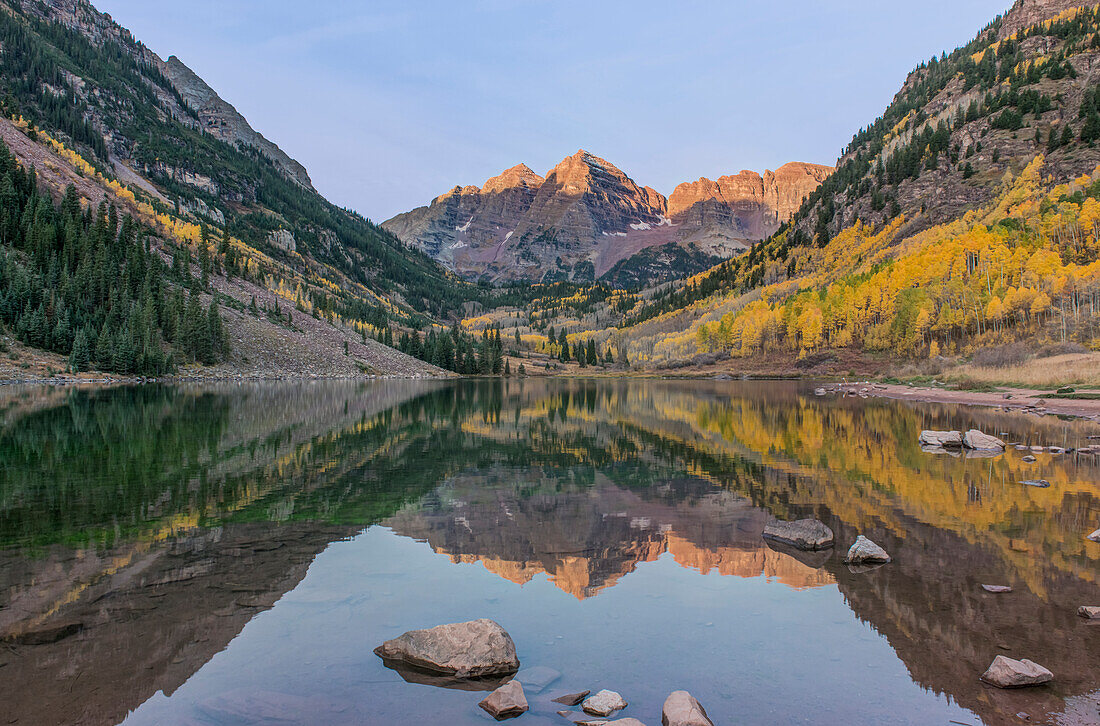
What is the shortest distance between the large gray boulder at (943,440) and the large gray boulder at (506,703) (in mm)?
26380

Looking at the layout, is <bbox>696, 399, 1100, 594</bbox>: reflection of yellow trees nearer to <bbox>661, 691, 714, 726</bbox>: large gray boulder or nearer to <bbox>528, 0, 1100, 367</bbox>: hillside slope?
<bbox>661, 691, 714, 726</bbox>: large gray boulder

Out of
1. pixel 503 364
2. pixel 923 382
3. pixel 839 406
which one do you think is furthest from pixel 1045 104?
pixel 503 364

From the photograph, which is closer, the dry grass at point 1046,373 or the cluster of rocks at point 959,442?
the cluster of rocks at point 959,442

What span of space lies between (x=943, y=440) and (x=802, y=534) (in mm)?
18023

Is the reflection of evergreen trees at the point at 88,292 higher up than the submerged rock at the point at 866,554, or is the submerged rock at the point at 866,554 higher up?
the reflection of evergreen trees at the point at 88,292

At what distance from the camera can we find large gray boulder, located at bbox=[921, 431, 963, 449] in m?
25.3

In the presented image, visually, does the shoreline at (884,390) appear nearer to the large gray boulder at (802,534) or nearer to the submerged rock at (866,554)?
the large gray boulder at (802,534)

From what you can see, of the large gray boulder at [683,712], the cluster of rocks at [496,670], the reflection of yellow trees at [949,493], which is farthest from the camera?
the reflection of yellow trees at [949,493]

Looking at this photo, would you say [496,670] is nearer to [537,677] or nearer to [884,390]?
[537,677]

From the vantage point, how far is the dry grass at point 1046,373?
46.3 metres

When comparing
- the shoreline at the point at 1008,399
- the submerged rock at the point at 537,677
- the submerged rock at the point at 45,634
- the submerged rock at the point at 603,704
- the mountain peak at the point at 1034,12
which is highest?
the mountain peak at the point at 1034,12

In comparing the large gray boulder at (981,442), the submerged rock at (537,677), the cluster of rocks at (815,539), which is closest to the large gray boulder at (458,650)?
the submerged rock at (537,677)

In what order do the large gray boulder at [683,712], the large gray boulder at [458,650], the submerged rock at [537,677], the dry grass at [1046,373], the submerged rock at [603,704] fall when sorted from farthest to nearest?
the dry grass at [1046,373]
the large gray boulder at [458,650]
the submerged rock at [537,677]
the submerged rock at [603,704]
the large gray boulder at [683,712]

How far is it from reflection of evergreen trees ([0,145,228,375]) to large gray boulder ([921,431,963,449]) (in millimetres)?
101472
